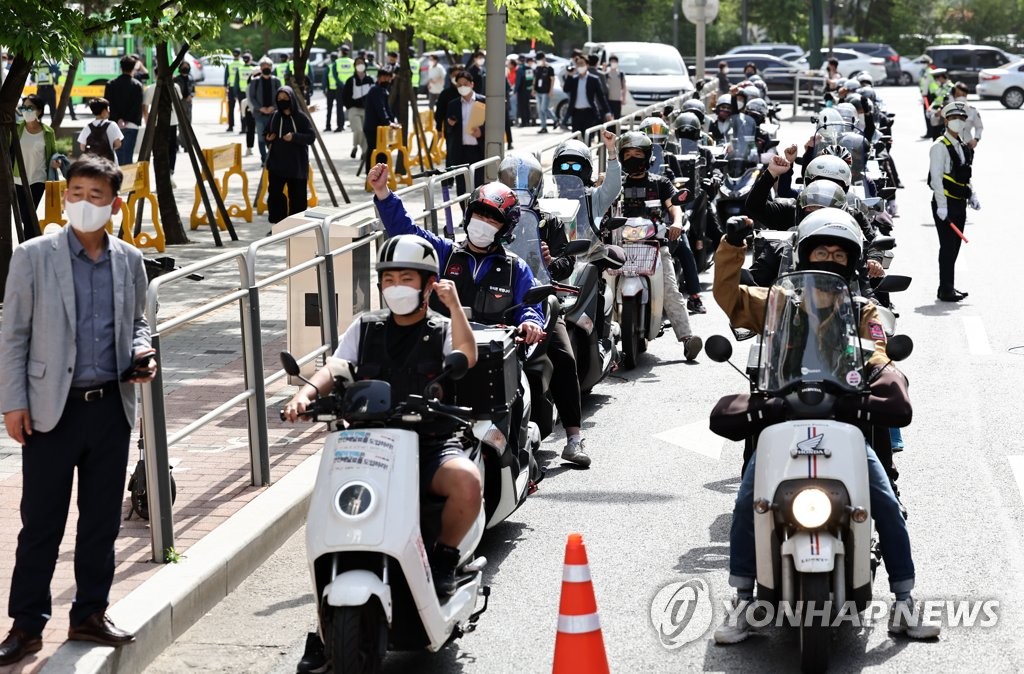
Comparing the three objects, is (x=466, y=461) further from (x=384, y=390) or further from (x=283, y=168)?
(x=283, y=168)

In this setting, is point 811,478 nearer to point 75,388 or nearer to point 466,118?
point 75,388

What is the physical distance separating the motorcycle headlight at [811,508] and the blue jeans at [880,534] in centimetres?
40

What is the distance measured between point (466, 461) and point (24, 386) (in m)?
1.62

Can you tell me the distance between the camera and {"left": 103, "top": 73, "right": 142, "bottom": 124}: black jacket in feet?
78.7

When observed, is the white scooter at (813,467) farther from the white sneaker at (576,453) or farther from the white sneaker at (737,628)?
the white sneaker at (576,453)

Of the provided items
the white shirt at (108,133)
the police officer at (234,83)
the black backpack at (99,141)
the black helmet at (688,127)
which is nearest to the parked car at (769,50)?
the police officer at (234,83)

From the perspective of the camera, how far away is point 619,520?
8328mm

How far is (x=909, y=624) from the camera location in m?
6.43

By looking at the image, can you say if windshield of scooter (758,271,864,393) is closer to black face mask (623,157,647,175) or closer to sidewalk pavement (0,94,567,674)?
sidewalk pavement (0,94,567,674)

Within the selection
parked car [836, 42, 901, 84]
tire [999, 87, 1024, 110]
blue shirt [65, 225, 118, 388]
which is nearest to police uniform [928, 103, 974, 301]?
blue shirt [65, 225, 118, 388]

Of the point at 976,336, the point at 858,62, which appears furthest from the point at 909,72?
the point at 976,336

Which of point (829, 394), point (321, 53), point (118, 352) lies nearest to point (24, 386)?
point (118, 352)

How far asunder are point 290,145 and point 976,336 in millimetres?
8279

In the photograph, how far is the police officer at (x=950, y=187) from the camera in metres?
15.5
